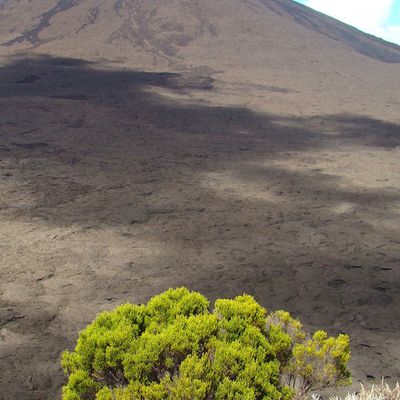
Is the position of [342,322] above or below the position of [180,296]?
below

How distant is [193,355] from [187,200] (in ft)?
19.7

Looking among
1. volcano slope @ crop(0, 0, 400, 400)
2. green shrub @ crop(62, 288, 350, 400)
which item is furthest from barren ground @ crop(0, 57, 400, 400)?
green shrub @ crop(62, 288, 350, 400)

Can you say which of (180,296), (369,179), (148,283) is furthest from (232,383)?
(369,179)

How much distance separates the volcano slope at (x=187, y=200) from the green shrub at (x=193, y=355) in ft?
4.39

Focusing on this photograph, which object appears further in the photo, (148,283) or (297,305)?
(148,283)

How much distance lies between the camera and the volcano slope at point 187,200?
504 cm

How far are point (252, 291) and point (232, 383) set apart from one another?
2994mm

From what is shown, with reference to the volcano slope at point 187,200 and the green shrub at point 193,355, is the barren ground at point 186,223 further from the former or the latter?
the green shrub at point 193,355

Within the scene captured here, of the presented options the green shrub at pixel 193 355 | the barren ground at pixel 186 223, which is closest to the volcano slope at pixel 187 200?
the barren ground at pixel 186 223

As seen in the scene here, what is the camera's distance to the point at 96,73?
22.1 meters

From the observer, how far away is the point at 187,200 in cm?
852

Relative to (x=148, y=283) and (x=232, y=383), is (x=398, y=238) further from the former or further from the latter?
(x=232, y=383)

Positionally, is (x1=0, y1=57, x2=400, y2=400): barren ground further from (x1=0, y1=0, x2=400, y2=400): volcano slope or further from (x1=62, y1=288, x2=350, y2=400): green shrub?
(x1=62, y1=288, x2=350, y2=400): green shrub

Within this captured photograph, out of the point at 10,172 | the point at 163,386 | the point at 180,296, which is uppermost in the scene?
the point at 180,296
